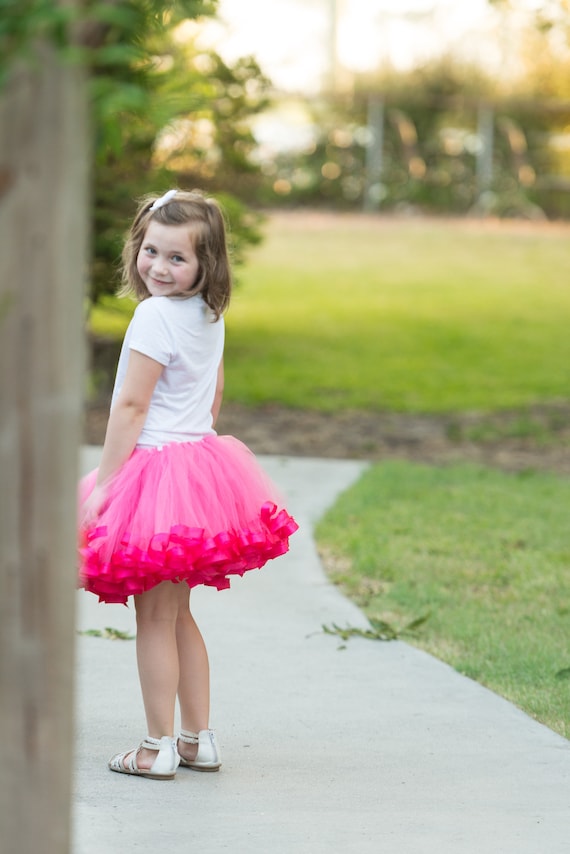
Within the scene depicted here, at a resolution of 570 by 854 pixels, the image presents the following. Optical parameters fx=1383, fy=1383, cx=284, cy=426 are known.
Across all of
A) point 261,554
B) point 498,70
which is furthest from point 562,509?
point 498,70

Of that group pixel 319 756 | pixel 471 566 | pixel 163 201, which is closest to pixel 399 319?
pixel 471 566

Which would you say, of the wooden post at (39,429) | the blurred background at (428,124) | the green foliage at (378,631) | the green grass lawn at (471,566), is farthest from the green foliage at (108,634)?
the blurred background at (428,124)

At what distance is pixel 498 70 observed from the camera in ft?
93.8

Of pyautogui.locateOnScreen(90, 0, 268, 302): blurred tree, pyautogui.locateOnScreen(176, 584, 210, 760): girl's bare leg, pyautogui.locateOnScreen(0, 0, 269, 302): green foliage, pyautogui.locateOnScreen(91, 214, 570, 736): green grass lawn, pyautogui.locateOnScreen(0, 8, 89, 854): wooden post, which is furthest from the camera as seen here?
pyautogui.locateOnScreen(90, 0, 268, 302): blurred tree

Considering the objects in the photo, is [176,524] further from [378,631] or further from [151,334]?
[378,631]

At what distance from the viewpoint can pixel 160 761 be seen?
3615mm

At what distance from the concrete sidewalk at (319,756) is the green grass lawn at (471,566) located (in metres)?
0.19

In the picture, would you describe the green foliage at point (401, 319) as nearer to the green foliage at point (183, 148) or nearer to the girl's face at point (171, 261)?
the green foliage at point (183, 148)

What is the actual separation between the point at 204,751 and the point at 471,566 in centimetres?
265

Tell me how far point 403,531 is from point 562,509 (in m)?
1.14

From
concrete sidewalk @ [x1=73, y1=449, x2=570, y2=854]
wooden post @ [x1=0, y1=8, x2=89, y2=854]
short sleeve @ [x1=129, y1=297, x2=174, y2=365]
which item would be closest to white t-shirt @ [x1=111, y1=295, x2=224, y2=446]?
short sleeve @ [x1=129, y1=297, x2=174, y2=365]

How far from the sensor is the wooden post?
2094 millimetres

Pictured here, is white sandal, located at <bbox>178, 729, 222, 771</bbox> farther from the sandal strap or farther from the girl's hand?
the girl's hand

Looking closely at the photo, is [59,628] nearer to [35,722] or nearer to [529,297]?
[35,722]
